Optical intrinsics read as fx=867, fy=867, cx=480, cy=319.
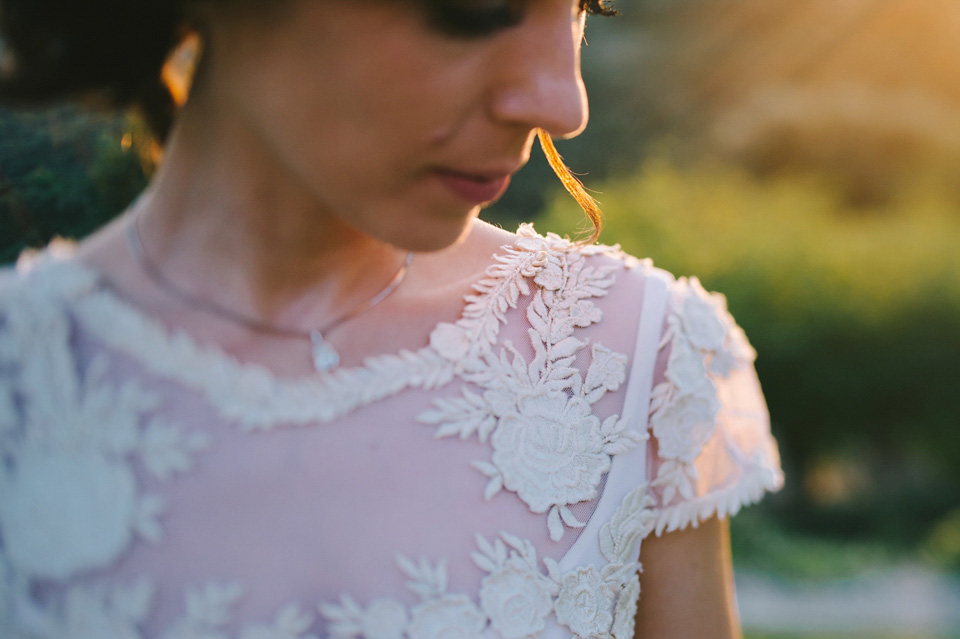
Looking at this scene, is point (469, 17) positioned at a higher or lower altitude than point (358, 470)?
higher

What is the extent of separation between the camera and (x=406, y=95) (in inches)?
39.5

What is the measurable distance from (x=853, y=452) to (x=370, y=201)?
7238mm

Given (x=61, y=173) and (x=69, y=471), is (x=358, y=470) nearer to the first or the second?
(x=69, y=471)

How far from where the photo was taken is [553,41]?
105cm

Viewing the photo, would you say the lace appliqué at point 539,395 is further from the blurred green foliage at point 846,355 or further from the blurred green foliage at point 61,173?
the blurred green foliage at point 846,355

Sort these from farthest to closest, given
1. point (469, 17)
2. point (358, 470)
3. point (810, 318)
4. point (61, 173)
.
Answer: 1. point (810, 318)
2. point (61, 173)
3. point (358, 470)
4. point (469, 17)

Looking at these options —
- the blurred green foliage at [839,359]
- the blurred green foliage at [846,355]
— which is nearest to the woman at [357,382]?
the blurred green foliage at [839,359]

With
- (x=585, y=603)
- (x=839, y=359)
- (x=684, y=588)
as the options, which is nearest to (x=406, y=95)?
(x=585, y=603)

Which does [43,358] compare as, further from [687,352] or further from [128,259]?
[687,352]

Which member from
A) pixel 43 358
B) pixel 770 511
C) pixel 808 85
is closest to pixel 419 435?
pixel 43 358

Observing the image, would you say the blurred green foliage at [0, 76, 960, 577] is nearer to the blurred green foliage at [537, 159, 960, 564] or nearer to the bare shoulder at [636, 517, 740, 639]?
the blurred green foliage at [537, 159, 960, 564]

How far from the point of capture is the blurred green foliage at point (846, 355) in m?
6.96

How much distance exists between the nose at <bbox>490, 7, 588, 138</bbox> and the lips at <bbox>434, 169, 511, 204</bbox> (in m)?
0.08

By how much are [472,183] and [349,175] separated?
0.50 feet
